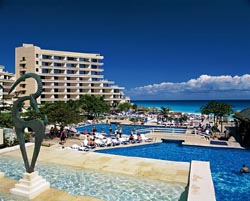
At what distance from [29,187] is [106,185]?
8.55 feet

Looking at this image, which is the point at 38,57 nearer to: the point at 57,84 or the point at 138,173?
the point at 57,84

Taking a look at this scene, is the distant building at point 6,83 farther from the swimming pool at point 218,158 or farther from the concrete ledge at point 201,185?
the concrete ledge at point 201,185

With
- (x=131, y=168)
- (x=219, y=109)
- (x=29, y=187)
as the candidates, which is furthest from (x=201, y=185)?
(x=219, y=109)

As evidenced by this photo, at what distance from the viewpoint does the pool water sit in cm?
756

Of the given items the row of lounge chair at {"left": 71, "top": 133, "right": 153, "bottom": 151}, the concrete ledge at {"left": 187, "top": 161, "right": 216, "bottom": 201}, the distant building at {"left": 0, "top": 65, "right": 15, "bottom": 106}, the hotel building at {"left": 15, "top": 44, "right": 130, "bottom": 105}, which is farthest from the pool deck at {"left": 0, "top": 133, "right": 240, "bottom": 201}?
the hotel building at {"left": 15, "top": 44, "right": 130, "bottom": 105}

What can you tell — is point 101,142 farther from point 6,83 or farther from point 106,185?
point 6,83

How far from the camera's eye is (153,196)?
7.50m

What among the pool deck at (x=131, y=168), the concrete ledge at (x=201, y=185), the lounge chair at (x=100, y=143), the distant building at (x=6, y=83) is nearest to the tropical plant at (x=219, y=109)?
the lounge chair at (x=100, y=143)

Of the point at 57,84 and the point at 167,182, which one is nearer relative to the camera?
the point at 167,182

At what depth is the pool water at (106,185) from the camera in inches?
298

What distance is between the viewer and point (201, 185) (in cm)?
670

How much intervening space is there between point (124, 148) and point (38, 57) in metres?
46.1

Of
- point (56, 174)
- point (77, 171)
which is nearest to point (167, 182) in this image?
point (77, 171)

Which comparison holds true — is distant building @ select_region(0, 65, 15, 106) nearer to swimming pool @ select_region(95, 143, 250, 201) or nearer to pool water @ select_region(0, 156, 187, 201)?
swimming pool @ select_region(95, 143, 250, 201)
